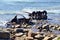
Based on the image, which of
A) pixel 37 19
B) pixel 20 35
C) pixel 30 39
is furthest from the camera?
pixel 37 19

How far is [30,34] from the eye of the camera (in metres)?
17.9

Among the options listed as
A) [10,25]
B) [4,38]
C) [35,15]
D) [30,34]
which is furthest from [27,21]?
[4,38]

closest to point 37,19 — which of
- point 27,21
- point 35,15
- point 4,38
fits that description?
point 35,15

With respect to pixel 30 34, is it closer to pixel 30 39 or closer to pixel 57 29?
pixel 30 39

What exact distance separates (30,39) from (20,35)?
1.59m

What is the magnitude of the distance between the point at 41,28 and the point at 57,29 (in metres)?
1.55

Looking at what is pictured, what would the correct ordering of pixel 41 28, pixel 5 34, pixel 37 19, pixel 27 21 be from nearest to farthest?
pixel 5 34, pixel 41 28, pixel 27 21, pixel 37 19

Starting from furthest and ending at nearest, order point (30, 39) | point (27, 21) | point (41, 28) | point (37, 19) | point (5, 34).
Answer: point (37, 19) → point (27, 21) → point (41, 28) → point (30, 39) → point (5, 34)

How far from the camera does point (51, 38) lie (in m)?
17.2

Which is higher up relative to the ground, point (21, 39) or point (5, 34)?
point (5, 34)

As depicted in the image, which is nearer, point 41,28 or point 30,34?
point 30,34

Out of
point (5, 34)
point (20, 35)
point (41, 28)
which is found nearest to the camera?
point (5, 34)

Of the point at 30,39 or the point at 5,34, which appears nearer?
the point at 5,34

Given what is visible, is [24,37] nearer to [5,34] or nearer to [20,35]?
[20,35]
